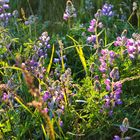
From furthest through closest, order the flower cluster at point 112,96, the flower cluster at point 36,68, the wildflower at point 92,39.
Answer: the wildflower at point 92,39
the flower cluster at point 36,68
the flower cluster at point 112,96

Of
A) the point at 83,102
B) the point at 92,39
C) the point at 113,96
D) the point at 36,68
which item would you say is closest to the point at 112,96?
the point at 113,96

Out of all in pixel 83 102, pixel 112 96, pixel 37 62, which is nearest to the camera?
pixel 112 96

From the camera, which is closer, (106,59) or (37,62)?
(106,59)

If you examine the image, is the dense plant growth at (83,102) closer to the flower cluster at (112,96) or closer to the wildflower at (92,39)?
the flower cluster at (112,96)

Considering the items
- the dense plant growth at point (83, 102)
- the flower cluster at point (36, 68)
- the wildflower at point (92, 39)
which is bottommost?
the dense plant growth at point (83, 102)

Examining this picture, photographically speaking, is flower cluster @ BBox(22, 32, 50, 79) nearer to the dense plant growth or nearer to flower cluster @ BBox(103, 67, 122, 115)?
the dense plant growth

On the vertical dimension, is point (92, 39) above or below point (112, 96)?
above

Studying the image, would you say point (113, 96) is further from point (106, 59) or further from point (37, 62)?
point (37, 62)

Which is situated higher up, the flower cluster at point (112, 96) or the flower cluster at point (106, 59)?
the flower cluster at point (106, 59)

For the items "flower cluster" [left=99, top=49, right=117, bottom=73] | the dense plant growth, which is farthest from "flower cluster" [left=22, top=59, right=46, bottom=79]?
"flower cluster" [left=99, top=49, right=117, bottom=73]

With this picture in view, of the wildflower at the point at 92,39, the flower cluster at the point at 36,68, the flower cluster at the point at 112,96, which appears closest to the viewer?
the flower cluster at the point at 112,96

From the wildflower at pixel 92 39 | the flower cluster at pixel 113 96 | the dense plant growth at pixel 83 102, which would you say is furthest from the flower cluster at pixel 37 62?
the flower cluster at pixel 113 96

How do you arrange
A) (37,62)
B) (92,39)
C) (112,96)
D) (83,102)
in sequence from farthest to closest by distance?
(92,39), (37,62), (83,102), (112,96)

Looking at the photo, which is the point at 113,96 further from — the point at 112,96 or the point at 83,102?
the point at 83,102
